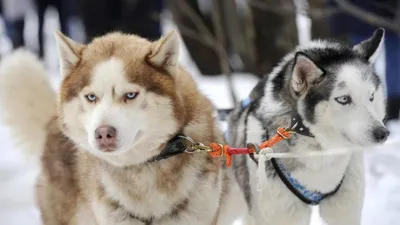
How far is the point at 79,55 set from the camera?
7.88 feet

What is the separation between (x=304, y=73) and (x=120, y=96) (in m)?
0.79

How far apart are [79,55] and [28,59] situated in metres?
0.96

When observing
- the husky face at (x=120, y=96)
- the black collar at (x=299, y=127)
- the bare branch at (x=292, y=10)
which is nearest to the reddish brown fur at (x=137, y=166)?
the husky face at (x=120, y=96)

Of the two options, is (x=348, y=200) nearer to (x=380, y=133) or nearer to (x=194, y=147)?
(x=380, y=133)

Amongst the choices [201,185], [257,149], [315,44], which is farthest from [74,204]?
[315,44]

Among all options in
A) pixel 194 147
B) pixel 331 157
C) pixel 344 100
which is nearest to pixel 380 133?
pixel 344 100

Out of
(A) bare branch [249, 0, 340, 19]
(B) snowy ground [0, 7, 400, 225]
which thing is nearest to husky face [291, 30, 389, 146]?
(B) snowy ground [0, 7, 400, 225]

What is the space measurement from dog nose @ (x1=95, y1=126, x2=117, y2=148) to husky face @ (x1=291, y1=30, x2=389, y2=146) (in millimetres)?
833

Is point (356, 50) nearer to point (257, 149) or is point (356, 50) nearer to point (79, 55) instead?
point (257, 149)

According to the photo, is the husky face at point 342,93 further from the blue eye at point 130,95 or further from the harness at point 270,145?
the blue eye at point 130,95

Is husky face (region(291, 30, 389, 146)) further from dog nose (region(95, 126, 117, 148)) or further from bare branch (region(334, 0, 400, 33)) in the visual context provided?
bare branch (region(334, 0, 400, 33))

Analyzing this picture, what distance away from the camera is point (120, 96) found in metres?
2.23

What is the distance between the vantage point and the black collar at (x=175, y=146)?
2406 millimetres

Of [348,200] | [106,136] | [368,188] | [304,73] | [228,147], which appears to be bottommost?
[368,188]
